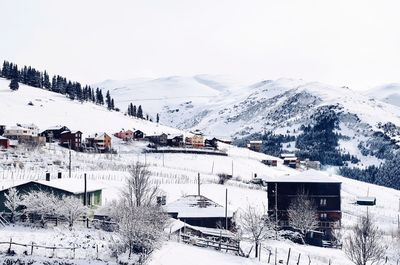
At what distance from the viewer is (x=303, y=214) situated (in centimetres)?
6906

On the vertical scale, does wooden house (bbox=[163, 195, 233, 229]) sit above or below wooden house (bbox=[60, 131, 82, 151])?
below

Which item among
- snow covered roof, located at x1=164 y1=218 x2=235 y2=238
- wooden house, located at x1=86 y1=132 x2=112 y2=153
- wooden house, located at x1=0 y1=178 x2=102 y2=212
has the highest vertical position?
wooden house, located at x1=86 y1=132 x2=112 y2=153

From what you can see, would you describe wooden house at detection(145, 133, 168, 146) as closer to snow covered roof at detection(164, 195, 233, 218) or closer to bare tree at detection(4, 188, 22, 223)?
snow covered roof at detection(164, 195, 233, 218)

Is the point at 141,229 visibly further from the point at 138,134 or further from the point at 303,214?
the point at 138,134

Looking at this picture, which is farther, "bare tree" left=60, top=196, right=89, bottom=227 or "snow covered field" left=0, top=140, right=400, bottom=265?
"bare tree" left=60, top=196, right=89, bottom=227

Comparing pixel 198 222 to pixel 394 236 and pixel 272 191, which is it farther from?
pixel 394 236

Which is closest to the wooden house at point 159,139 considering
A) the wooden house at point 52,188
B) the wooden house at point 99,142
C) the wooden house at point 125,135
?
the wooden house at point 125,135

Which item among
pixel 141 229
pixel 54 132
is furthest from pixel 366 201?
pixel 141 229

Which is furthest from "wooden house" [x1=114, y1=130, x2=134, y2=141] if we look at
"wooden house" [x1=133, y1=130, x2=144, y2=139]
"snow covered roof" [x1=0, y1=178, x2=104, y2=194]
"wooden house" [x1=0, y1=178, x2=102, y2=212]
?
"wooden house" [x1=0, y1=178, x2=102, y2=212]

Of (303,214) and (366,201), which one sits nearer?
(303,214)

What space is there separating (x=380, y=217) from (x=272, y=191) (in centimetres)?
3308

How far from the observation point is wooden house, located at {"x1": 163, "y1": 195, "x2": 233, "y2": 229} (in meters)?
62.3

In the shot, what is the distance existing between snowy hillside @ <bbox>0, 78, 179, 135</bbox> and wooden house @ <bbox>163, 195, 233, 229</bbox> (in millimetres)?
90361

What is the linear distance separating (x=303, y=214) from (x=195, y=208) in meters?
14.7
